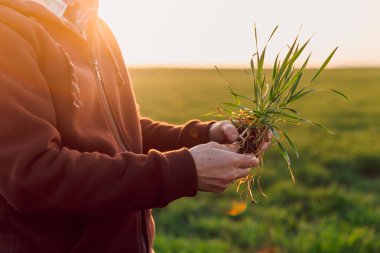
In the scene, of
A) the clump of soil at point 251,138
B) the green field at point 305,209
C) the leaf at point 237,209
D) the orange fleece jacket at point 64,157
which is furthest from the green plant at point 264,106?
the leaf at point 237,209

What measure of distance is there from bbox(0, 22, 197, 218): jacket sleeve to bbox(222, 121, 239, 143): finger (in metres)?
0.56

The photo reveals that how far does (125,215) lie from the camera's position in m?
2.04

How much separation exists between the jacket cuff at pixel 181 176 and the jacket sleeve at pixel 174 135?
66 cm

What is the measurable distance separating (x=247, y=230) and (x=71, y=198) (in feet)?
Answer: 12.5

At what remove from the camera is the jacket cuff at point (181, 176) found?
1789 millimetres

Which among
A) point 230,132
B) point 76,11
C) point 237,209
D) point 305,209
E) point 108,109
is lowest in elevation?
point 237,209

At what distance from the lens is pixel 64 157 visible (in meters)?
1.69

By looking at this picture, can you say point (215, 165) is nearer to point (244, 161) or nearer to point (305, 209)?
point (244, 161)

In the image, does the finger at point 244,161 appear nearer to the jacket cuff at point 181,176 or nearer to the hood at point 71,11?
the jacket cuff at point 181,176

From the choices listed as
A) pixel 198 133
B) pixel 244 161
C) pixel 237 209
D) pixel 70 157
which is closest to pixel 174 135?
pixel 198 133

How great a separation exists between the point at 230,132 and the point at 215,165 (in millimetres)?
539

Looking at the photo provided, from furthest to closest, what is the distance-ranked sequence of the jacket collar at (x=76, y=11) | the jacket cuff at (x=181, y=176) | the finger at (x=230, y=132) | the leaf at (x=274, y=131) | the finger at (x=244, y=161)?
the finger at (x=230, y=132)
the leaf at (x=274, y=131)
the jacket collar at (x=76, y=11)
the finger at (x=244, y=161)
the jacket cuff at (x=181, y=176)

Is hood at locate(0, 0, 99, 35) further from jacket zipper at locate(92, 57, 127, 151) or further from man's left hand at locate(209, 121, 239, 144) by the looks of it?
man's left hand at locate(209, 121, 239, 144)

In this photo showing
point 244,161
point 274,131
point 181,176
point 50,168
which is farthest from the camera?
point 274,131
